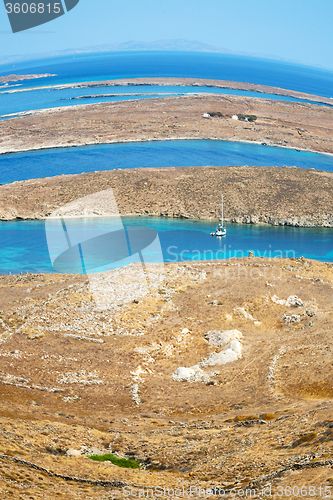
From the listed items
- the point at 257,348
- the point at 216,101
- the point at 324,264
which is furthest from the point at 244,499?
the point at 216,101

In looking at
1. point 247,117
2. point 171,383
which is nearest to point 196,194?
point 171,383

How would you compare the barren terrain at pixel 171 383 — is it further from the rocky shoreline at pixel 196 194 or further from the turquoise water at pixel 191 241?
the rocky shoreline at pixel 196 194

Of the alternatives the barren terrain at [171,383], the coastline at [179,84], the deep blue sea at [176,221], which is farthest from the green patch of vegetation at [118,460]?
the coastline at [179,84]

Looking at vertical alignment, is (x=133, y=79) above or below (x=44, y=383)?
above

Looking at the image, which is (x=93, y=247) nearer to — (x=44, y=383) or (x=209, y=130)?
(x=44, y=383)

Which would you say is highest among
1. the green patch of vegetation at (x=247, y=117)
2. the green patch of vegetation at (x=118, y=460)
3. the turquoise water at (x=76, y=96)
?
the turquoise water at (x=76, y=96)

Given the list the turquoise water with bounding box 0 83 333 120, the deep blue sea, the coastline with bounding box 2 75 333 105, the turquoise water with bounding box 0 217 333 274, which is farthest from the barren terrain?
the coastline with bounding box 2 75 333 105
